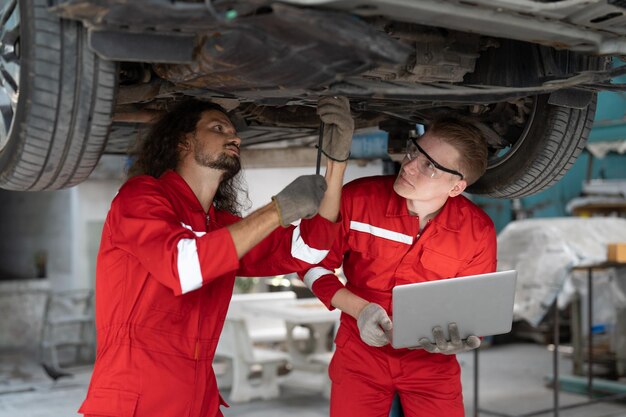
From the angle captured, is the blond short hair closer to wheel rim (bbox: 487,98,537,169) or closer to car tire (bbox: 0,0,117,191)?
wheel rim (bbox: 487,98,537,169)

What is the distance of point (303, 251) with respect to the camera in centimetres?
223

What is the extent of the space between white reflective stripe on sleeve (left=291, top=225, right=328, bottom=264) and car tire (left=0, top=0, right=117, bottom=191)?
2.24ft

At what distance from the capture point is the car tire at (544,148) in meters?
2.33

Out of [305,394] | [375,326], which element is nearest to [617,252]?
[305,394]

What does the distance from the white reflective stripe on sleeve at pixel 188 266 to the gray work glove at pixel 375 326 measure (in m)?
0.57

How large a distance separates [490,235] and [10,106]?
142 cm

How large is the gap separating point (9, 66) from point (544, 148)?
1.51 metres

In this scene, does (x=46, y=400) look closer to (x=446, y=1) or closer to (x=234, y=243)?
(x=234, y=243)

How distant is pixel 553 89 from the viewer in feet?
6.73

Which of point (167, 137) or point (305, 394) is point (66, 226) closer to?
point (305, 394)

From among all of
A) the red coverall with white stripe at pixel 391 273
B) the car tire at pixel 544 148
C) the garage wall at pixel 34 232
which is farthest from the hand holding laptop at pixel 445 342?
the garage wall at pixel 34 232

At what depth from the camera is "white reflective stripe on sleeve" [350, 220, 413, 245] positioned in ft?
7.64

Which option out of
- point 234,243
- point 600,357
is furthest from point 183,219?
point 600,357

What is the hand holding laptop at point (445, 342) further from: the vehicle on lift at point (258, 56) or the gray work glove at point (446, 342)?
the vehicle on lift at point (258, 56)
